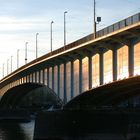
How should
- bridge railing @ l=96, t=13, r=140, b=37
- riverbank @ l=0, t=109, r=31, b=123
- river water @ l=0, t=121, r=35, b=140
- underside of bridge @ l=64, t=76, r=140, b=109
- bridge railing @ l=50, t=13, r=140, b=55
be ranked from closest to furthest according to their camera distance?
bridge railing @ l=96, t=13, r=140, b=37, bridge railing @ l=50, t=13, r=140, b=55, underside of bridge @ l=64, t=76, r=140, b=109, river water @ l=0, t=121, r=35, b=140, riverbank @ l=0, t=109, r=31, b=123

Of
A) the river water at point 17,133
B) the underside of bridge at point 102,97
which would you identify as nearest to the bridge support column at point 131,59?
the underside of bridge at point 102,97

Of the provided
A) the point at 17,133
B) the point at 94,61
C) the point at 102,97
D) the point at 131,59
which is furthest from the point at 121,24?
A: the point at 17,133

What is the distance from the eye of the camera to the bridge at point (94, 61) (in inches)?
1939

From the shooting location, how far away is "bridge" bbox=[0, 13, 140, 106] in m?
49.2

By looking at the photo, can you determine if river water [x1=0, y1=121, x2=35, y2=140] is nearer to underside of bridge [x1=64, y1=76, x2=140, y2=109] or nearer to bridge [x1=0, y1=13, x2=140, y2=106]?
bridge [x1=0, y1=13, x2=140, y2=106]

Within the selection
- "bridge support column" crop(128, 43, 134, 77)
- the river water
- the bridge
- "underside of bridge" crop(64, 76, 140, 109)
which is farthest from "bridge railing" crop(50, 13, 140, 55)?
the river water

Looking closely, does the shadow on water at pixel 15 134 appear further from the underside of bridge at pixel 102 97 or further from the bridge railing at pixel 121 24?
the bridge railing at pixel 121 24

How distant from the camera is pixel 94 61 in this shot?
193 ft

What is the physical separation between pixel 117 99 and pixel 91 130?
20729 mm

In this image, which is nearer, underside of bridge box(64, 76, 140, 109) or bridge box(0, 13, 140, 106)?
bridge box(0, 13, 140, 106)

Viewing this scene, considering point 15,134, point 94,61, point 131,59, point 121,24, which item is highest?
point 121,24

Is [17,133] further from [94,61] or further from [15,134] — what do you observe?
[94,61]

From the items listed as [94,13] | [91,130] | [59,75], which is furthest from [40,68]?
[91,130]

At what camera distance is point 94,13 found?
64.4 meters
